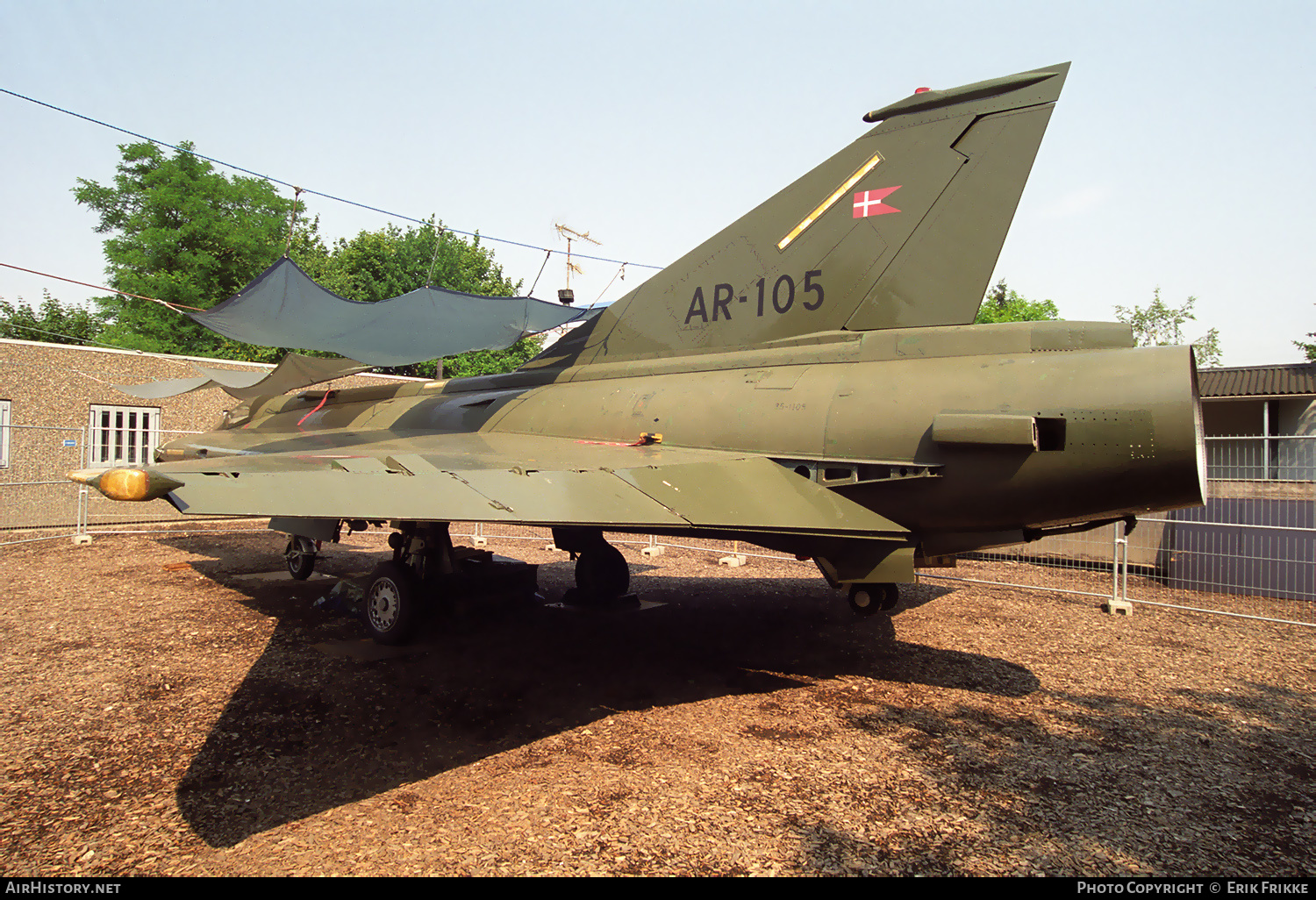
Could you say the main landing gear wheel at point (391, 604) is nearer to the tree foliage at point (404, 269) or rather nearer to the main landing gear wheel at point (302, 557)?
the main landing gear wheel at point (302, 557)

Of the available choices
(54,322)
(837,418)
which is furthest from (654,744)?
(54,322)

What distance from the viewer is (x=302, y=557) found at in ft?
36.3

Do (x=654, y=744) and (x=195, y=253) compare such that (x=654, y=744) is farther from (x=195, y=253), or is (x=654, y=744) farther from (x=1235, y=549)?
(x=195, y=253)

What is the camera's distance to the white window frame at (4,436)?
49.6ft

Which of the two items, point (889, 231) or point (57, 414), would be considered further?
point (57, 414)

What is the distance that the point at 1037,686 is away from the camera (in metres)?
6.14

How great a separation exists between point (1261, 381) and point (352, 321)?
83.6ft

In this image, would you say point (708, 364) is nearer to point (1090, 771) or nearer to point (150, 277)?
point (1090, 771)

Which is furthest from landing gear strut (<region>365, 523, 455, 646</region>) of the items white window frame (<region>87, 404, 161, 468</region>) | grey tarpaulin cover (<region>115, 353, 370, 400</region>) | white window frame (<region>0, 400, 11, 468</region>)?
white window frame (<region>0, 400, 11, 468</region>)

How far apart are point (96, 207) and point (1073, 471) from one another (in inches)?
2026

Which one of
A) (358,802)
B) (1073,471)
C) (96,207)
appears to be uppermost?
(96,207)

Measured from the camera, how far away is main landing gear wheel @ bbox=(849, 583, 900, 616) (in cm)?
675

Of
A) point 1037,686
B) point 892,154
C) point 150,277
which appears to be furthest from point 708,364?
point 150,277

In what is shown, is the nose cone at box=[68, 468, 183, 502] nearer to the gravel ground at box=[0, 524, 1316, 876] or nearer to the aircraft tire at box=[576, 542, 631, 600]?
the gravel ground at box=[0, 524, 1316, 876]
